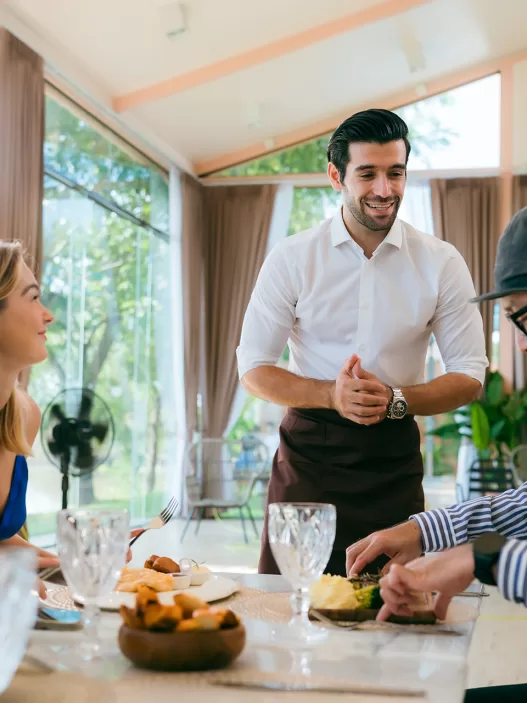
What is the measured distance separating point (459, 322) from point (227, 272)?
6.73m

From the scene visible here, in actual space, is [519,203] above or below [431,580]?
above

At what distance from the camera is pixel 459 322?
234cm

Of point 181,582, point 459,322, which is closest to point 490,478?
point 459,322

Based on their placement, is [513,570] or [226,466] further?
[226,466]

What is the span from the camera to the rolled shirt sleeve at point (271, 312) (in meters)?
2.39

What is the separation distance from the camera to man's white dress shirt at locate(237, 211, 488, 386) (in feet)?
7.65

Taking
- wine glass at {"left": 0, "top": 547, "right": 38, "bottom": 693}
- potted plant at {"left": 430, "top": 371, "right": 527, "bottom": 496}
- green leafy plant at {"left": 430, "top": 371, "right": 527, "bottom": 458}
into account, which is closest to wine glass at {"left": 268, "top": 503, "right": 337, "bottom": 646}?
wine glass at {"left": 0, "top": 547, "right": 38, "bottom": 693}

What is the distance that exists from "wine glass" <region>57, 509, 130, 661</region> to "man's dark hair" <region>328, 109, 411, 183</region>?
146cm

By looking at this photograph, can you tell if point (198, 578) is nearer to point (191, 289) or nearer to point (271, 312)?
point (271, 312)

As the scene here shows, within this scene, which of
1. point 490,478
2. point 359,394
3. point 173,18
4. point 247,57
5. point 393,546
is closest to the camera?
point 393,546

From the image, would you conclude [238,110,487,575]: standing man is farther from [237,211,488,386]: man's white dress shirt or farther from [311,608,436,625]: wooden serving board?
[311,608,436,625]: wooden serving board

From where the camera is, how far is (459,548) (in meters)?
1.19

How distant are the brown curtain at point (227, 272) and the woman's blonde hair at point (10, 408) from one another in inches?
260

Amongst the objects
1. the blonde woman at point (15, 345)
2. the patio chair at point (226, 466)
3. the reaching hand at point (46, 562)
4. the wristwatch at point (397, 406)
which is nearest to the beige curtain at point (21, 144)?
the blonde woman at point (15, 345)
